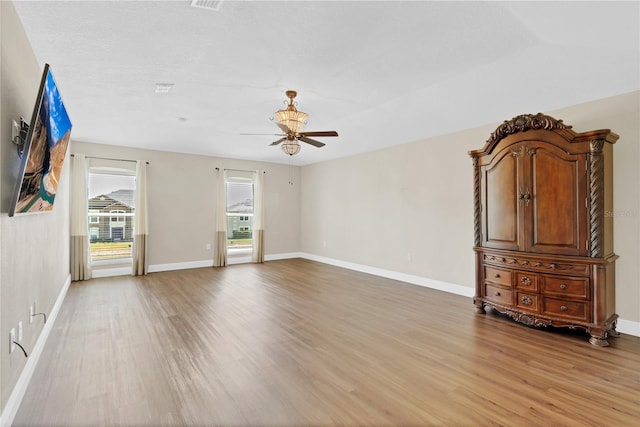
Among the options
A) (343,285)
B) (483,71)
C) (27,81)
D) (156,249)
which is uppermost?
(483,71)

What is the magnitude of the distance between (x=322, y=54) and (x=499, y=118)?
294 cm

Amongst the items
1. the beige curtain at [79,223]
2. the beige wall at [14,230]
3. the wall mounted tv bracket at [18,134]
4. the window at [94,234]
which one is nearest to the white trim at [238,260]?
the window at [94,234]

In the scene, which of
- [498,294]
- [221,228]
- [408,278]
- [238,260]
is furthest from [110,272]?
[498,294]

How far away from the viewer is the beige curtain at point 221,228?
748 centimetres

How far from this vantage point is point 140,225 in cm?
651

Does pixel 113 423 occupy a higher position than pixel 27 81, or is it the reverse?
pixel 27 81

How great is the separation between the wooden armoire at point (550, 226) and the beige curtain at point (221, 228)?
5.59 meters

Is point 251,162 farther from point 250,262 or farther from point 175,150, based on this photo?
point 250,262

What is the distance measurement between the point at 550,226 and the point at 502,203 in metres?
0.56

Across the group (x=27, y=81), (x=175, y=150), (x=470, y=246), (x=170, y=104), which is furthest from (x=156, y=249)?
(x=470, y=246)

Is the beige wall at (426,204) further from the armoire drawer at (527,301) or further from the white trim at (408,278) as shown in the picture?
the armoire drawer at (527,301)

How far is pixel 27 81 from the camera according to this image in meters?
2.47

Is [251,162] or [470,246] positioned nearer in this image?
[470,246]

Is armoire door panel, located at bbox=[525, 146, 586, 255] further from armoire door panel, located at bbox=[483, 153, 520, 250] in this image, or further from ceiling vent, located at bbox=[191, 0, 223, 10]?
ceiling vent, located at bbox=[191, 0, 223, 10]
